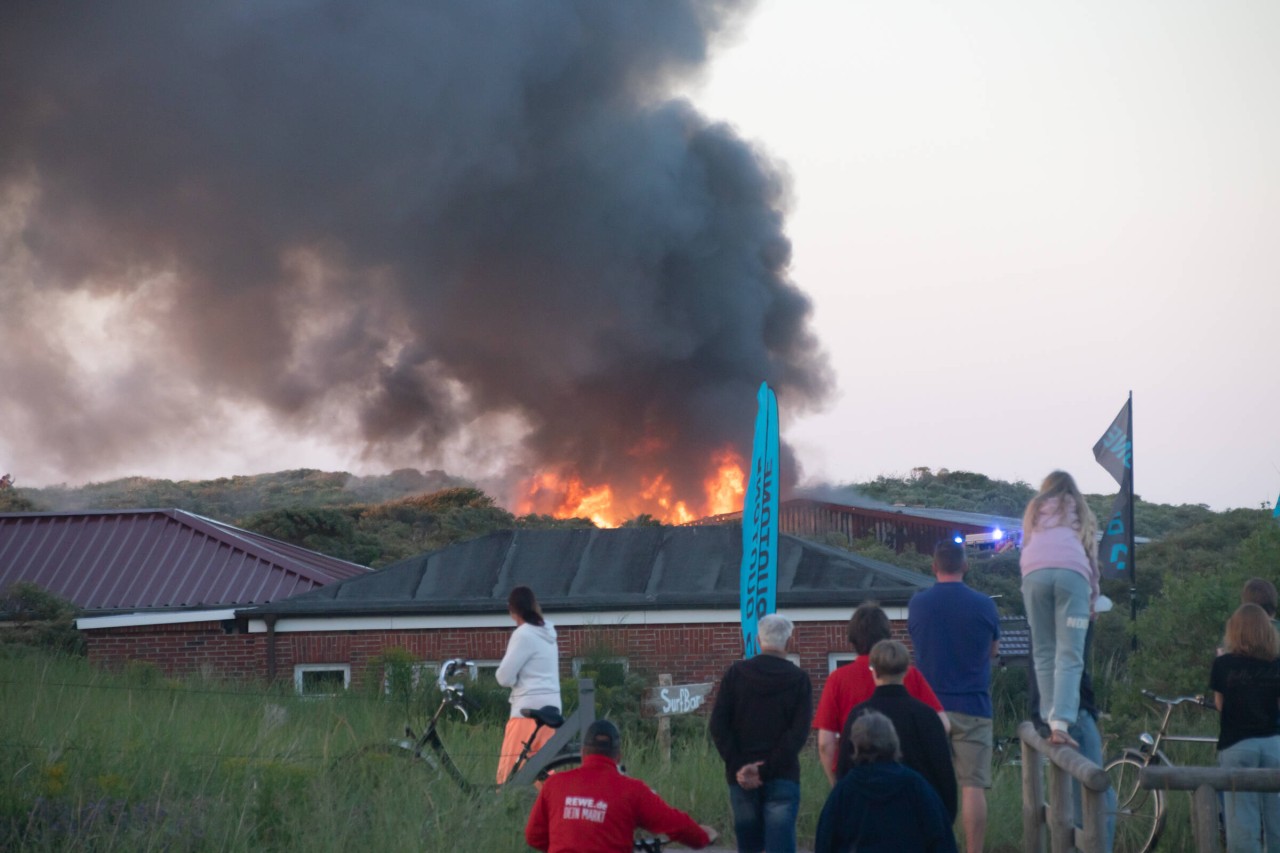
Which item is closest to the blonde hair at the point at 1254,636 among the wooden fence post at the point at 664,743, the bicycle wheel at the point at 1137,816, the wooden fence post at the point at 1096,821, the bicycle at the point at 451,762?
the bicycle wheel at the point at 1137,816

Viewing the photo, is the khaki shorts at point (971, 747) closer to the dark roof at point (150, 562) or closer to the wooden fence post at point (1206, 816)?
the wooden fence post at point (1206, 816)

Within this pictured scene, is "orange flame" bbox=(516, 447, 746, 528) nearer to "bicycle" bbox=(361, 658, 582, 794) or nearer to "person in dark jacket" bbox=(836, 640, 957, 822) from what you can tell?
"bicycle" bbox=(361, 658, 582, 794)

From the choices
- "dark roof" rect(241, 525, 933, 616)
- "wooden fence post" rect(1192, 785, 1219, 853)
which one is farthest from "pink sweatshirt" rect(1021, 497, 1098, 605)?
"dark roof" rect(241, 525, 933, 616)

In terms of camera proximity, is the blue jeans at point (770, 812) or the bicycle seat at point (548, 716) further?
the bicycle seat at point (548, 716)

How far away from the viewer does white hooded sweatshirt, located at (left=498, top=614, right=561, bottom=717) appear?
7.79 metres

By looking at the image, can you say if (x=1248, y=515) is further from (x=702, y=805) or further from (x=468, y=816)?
(x=468, y=816)

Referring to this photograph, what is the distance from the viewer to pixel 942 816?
448cm

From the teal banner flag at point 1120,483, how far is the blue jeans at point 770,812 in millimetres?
11932

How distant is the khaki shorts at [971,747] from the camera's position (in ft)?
20.6

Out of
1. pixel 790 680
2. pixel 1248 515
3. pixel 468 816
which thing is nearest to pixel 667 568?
pixel 468 816

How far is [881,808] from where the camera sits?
4.46 meters

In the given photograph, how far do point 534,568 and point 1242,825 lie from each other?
14078 millimetres

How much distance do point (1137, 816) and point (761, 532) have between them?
11.5ft

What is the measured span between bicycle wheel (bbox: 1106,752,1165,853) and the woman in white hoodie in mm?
3341
